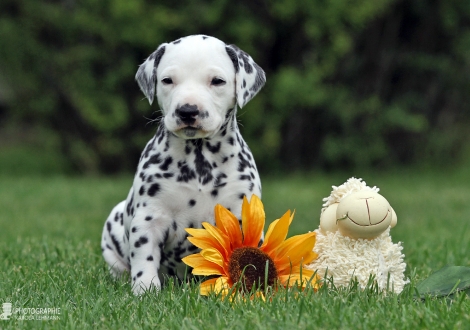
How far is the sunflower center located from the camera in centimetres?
372

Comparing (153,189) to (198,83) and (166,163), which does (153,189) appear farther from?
(198,83)

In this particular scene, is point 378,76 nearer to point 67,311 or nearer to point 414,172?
point 414,172

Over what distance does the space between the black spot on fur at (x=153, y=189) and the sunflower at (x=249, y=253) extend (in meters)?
0.32

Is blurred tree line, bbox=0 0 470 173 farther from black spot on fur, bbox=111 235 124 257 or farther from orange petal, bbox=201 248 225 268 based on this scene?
orange petal, bbox=201 248 225 268

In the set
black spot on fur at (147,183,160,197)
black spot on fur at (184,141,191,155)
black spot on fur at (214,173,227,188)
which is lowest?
black spot on fur at (147,183,160,197)

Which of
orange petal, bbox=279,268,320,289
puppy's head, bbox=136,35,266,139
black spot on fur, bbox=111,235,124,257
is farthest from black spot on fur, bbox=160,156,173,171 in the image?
orange petal, bbox=279,268,320,289

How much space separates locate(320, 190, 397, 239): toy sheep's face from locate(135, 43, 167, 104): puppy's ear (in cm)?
135

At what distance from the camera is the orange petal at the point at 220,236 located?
376 centimetres

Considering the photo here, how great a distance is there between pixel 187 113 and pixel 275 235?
0.88m

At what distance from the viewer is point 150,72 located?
409 centimetres

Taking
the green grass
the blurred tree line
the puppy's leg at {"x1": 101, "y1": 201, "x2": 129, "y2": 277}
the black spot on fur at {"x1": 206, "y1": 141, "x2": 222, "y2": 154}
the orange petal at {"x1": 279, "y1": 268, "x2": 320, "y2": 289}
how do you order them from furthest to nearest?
the blurred tree line, the puppy's leg at {"x1": 101, "y1": 201, "x2": 129, "y2": 277}, the black spot on fur at {"x1": 206, "y1": 141, "x2": 222, "y2": 154}, the orange petal at {"x1": 279, "y1": 268, "x2": 320, "y2": 289}, the green grass

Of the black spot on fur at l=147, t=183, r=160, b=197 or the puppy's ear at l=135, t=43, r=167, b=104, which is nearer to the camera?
the black spot on fur at l=147, t=183, r=160, b=197

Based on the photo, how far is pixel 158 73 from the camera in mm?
4012

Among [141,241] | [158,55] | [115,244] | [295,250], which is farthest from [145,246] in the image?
[158,55]
